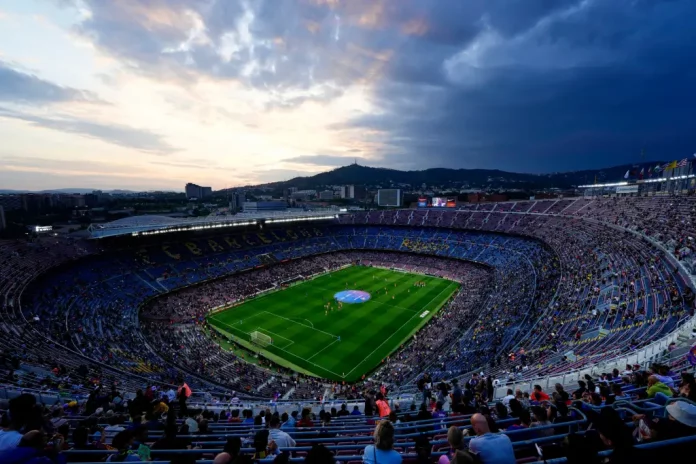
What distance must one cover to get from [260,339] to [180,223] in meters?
28.2

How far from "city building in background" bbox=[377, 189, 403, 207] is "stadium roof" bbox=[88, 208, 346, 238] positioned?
82.3 meters

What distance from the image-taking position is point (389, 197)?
160250mm

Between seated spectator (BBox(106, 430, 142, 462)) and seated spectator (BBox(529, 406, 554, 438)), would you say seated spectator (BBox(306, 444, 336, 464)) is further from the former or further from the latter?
seated spectator (BBox(529, 406, 554, 438))

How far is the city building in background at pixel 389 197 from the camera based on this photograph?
15738 centimetres

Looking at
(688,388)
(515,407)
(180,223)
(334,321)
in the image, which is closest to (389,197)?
(180,223)

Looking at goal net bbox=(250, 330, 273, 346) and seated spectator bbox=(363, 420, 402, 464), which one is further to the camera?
goal net bbox=(250, 330, 273, 346)

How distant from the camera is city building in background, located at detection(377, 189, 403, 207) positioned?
157 m

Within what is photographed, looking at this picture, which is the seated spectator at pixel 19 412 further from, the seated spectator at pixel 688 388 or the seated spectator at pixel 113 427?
the seated spectator at pixel 688 388

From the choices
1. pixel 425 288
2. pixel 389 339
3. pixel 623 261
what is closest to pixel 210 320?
pixel 389 339

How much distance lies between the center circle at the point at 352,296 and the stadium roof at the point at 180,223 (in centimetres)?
2571

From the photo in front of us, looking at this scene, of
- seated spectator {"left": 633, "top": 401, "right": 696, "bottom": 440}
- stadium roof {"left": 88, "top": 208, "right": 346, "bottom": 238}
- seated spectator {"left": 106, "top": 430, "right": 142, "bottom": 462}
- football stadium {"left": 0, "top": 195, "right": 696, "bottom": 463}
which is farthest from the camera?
stadium roof {"left": 88, "top": 208, "right": 346, "bottom": 238}

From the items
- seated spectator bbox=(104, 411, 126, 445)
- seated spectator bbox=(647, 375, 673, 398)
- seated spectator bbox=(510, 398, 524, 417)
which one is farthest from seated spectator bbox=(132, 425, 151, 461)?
seated spectator bbox=(647, 375, 673, 398)

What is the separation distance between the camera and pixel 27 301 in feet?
97.2

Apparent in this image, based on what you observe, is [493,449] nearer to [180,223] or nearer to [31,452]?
[31,452]
